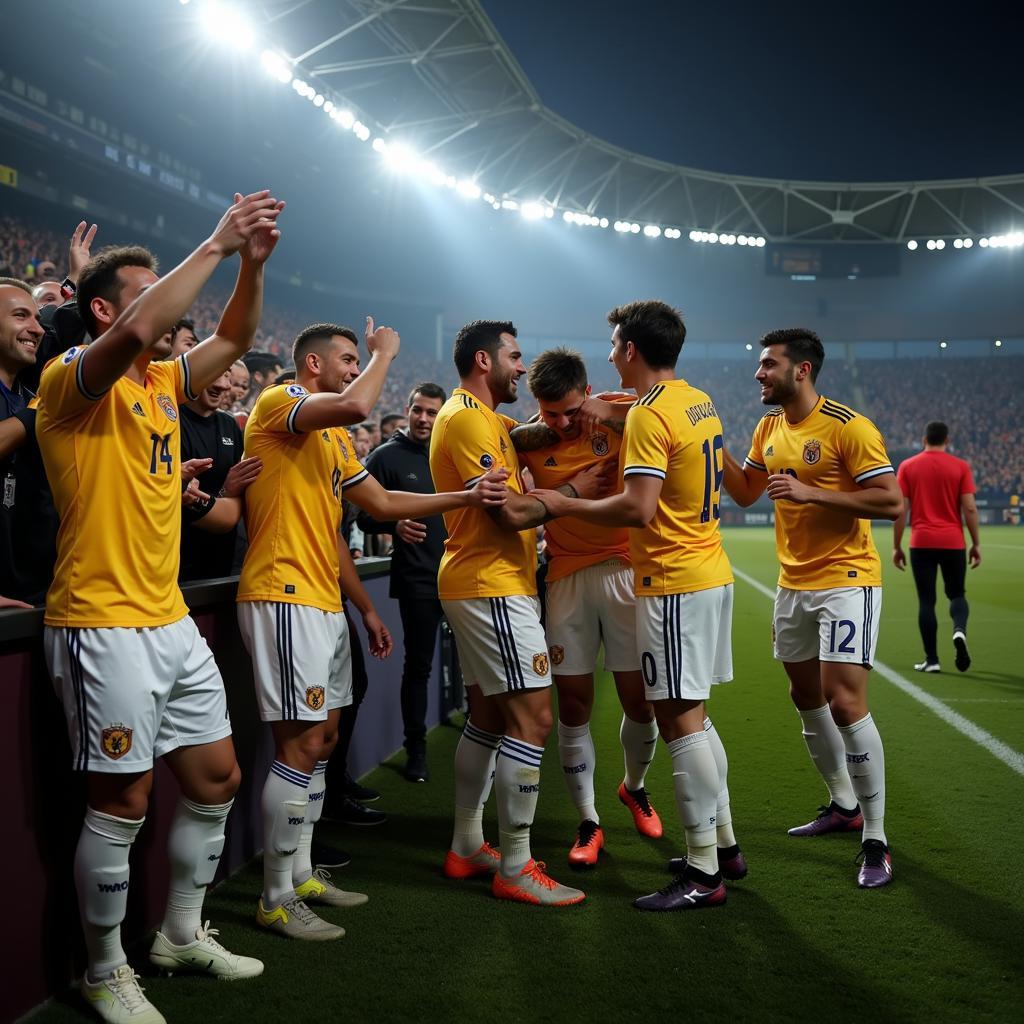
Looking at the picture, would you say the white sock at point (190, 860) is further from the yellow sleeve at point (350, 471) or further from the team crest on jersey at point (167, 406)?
the yellow sleeve at point (350, 471)

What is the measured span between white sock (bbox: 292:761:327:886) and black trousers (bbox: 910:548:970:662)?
6611mm

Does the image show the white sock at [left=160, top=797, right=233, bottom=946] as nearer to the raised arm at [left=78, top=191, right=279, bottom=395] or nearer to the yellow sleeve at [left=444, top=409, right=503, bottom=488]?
the raised arm at [left=78, top=191, right=279, bottom=395]

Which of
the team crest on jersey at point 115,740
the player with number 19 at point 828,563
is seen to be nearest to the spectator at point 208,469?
the team crest on jersey at point 115,740

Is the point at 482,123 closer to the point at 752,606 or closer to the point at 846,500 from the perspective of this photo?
the point at 752,606

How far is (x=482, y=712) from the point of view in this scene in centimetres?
404

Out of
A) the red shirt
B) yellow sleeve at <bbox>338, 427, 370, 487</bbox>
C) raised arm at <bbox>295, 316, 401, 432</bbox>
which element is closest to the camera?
raised arm at <bbox>295, 316, 401, 432</bbox>

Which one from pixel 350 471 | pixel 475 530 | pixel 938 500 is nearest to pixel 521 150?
pixel 938 500

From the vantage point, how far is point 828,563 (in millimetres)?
4262

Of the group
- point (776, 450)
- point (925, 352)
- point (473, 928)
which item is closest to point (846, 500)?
point (776, 450)

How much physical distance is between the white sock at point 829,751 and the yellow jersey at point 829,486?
67 cm

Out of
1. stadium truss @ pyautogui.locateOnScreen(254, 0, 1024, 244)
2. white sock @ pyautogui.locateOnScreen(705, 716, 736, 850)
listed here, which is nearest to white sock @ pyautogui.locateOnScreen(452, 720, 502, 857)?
white sock @ pyautogui.locateOnScreen(705, 716, 736, 850)

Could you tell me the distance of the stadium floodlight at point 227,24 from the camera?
1983cm

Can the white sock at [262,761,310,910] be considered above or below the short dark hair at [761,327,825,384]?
below

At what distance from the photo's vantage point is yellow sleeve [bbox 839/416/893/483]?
415 cm
